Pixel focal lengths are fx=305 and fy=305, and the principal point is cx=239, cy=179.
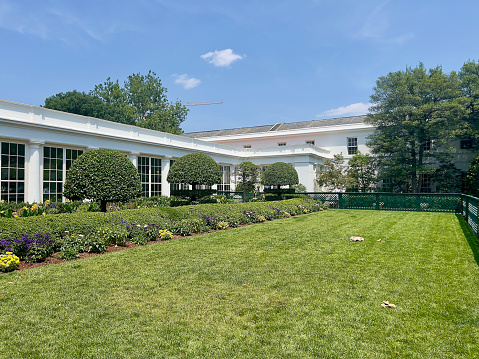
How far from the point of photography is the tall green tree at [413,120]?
2397 centimetres

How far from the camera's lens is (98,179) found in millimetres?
8750

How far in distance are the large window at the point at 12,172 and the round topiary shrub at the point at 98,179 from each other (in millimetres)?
6604

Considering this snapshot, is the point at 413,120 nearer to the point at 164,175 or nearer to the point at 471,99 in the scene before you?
the point at 471,99

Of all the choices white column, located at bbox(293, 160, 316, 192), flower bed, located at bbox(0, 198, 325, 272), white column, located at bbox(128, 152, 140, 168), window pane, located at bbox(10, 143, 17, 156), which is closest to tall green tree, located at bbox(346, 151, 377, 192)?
white column, located at bbox(293, 160, 316, 192)

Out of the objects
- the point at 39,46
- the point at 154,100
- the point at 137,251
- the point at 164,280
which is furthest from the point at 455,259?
the point at 154,100

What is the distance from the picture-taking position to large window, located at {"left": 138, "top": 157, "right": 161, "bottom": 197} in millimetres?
19922

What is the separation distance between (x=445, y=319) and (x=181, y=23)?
1126 cm

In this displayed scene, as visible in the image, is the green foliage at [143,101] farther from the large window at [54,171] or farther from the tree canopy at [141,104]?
the large window at [54,171]

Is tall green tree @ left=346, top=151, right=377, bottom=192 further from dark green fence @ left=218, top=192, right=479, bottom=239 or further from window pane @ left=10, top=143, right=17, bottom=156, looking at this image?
window pane @ left=10, top=143, right=17, bottom=156

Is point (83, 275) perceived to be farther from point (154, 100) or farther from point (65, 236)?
point (154, 100)

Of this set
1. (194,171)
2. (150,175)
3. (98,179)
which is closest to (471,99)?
(194,171)

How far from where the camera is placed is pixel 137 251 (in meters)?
6.79

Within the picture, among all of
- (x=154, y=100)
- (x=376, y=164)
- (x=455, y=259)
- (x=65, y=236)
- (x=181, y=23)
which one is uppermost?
(x=154, y=100)

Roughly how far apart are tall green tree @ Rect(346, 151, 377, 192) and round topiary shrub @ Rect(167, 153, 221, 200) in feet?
55.8
